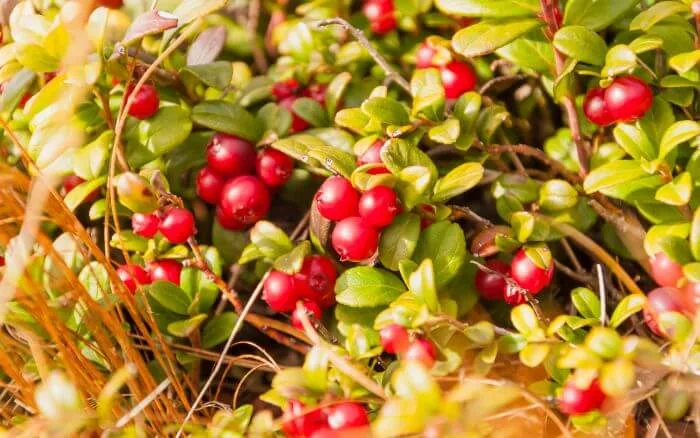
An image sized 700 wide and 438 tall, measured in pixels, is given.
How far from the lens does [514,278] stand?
6.35 ft

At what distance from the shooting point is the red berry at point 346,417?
1551 mm

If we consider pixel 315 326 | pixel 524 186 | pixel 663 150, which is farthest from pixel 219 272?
pixel 663 150

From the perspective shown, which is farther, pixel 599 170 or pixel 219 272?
pixel 219 272

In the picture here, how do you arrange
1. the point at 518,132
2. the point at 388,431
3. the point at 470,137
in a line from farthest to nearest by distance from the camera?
1. the point at 518,132
2. the point at 470,137
3. the point at 388,431

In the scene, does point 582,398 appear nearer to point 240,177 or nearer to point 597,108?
point 597,108

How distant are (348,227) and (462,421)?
0.63 m

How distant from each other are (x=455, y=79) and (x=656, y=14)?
21.7 inches

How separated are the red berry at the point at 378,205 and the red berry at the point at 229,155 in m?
0.51

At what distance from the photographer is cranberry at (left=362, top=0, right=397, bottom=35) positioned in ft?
8.62

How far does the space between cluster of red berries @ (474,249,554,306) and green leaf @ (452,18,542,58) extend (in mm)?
476

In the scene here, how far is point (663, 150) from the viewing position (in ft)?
6.16

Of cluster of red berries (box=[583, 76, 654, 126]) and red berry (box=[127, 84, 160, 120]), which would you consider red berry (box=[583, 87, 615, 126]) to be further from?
red berry (box=[127, 84, 160, 120])

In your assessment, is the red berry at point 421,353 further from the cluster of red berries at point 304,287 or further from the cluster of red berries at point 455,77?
the cluster of red berries at point 455,77

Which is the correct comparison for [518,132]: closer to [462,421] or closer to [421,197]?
[421,197]
